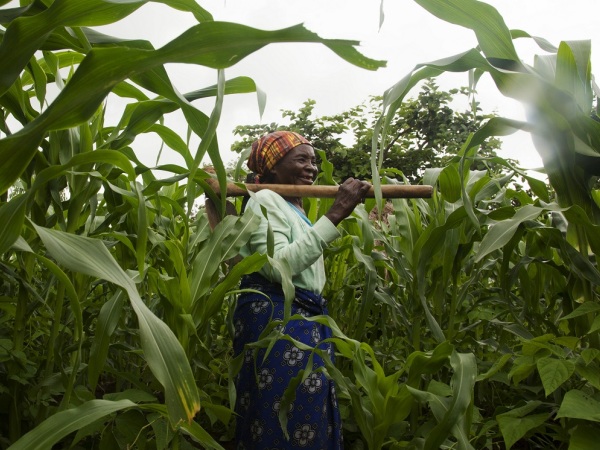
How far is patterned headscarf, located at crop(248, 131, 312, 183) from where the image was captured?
6.68 ft

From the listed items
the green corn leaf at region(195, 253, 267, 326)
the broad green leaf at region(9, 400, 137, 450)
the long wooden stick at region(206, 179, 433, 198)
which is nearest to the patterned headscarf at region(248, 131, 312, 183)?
the long wooden stick at region(206, 179, 433, 198)

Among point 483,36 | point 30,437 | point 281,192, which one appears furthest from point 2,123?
point 483,36

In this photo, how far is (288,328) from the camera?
180 centimetres

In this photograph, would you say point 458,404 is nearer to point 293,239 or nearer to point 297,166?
point 293,239

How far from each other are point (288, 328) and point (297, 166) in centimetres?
54

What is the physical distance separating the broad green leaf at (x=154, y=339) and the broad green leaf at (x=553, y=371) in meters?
0.80

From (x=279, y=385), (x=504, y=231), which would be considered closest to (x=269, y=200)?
(x=279, y=385)

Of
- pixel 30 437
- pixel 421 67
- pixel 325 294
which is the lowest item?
pixel 325 294

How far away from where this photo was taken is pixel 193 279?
1.61m

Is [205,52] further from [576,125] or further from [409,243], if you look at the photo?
[409,243]

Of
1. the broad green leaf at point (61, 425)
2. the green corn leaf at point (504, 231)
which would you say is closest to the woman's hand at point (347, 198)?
the green corn leaf at point (504, 231)

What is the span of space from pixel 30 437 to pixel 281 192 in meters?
1.18

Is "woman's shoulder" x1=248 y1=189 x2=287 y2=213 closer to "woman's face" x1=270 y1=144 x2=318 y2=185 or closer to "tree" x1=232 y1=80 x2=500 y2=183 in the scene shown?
"woman's face" x1=270 y1=144 x2=318 y2=185

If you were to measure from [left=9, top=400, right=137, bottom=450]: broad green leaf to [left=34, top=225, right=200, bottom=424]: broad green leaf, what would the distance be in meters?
0.22
